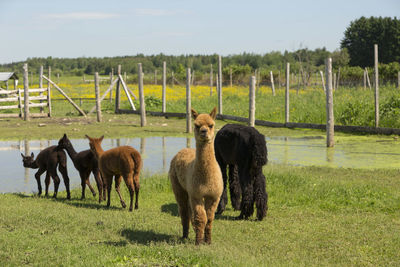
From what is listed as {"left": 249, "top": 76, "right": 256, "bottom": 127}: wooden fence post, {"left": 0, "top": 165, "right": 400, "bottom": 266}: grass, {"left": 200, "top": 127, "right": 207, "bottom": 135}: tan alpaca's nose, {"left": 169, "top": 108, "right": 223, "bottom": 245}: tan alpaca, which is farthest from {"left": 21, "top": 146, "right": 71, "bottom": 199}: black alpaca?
{"left": 249, "top": 76, "right": 256, "bottom": 127}: wooden fence post

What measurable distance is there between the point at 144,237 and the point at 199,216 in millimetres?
1150

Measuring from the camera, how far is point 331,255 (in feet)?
21.4

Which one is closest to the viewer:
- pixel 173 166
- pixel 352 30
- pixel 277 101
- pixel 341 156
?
pixel 173 166

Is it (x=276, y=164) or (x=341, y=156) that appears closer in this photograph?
(x=276, y=164)

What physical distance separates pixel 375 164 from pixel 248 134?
22.4 feet

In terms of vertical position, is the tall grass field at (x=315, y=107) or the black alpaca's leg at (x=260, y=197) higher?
the tall grass field at (x=315, y=107)

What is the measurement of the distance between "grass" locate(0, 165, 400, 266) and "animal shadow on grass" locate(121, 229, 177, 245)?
0.05ft

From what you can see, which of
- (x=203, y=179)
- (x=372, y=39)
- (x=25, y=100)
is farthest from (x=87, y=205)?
(x=372, y=39)

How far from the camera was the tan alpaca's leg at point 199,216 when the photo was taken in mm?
6395

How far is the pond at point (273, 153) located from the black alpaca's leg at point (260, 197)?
468 cm

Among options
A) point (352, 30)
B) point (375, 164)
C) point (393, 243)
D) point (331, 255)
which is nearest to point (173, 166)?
point (331, 255)

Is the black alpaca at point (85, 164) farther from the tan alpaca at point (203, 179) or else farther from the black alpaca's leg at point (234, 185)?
the tan alpaca at point (203, 179)

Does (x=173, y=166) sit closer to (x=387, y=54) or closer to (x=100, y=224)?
(x=100, y=224)

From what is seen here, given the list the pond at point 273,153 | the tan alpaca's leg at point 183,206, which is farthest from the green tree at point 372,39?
the tan alpaca's leg at point 183,206
